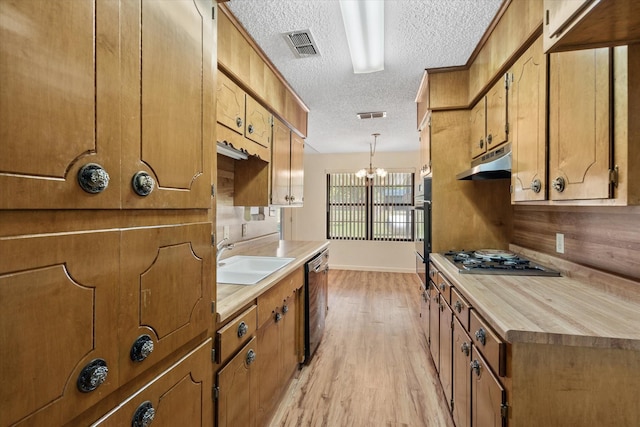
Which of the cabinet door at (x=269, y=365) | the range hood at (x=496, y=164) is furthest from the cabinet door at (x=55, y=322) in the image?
the range hood at (x=496, y=164)

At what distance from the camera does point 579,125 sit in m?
1.27

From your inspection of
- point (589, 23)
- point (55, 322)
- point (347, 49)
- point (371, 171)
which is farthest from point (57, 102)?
point (371, 171)

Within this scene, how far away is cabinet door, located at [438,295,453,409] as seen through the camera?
6.07 ft

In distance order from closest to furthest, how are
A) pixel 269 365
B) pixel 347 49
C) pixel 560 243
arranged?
pixel 269 365
pixel 560 243
pixel 347 49

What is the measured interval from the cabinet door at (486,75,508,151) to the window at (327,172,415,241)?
3810 mm

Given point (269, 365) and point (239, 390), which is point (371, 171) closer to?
point (269, 365)

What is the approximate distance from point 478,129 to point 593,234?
1166mm

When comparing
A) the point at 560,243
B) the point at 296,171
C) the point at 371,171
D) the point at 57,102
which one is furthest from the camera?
the point at 371,171

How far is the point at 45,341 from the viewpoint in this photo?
596 millimetres

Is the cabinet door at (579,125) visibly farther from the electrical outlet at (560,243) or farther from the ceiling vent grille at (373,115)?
Answer: the ceiling vent grille at (373,115)

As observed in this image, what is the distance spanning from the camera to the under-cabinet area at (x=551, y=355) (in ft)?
3.18

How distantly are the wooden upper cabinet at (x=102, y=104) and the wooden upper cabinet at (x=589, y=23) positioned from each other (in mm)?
1170

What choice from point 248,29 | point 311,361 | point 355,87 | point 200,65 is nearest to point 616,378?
point 200,65

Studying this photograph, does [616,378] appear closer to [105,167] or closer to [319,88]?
[105,167]
